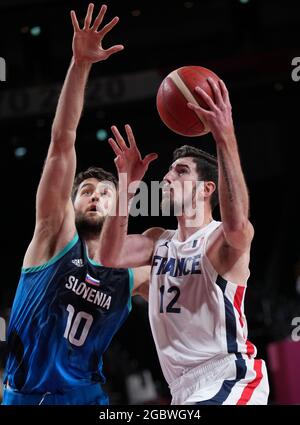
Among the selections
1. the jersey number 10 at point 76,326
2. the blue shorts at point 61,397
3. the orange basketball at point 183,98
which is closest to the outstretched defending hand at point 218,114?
the orange basketball at point 183,98

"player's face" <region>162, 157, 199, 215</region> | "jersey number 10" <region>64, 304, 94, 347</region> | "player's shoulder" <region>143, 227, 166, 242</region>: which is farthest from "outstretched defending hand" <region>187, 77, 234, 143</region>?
"jersey number 10" <region>64, 304, 94, 347</region>

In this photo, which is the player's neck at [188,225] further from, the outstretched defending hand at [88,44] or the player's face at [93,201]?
the outstretched defending hand at [88,44]

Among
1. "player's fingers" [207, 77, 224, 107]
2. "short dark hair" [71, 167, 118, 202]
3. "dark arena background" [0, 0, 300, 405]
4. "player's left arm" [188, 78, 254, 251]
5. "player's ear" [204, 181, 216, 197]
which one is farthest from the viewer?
"dark arena background" [0, 0, 300, 405]

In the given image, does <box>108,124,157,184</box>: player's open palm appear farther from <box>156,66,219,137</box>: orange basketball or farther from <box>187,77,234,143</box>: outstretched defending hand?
<box>187,77,234,143</box>: outstretched defending hand

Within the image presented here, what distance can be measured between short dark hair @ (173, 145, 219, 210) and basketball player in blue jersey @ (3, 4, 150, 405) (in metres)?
0.62

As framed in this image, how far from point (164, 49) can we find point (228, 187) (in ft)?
29.8

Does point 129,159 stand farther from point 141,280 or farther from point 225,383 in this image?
point 225,383

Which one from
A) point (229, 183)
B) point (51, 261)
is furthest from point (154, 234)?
point (229, 183)

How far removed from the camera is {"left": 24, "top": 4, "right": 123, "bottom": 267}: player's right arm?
3922 millimetres

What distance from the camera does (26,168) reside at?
11.9 metres

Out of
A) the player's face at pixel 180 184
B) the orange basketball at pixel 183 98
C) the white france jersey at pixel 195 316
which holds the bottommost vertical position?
the white france jersey at pixel 195 316

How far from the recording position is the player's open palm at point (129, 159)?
3.79 meters

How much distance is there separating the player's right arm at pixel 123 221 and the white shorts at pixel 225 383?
71 centimetres

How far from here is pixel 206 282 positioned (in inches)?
138
